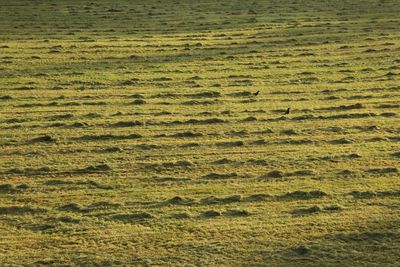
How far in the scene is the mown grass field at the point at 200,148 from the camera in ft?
23.6

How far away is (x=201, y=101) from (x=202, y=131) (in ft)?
5.44

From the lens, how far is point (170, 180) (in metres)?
8.80

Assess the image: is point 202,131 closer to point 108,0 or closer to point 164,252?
point 164,252

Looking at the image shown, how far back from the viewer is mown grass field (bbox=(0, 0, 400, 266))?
721 cm

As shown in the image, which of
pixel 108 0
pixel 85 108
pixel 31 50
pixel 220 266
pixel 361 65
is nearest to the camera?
pixel 220 266

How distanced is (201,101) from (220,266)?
5.79 meters

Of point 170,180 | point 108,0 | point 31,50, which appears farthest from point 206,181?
point 108,0

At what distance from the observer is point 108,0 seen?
988 inches

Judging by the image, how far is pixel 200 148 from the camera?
392 inches

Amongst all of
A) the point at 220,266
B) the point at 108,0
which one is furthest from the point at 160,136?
the point at 108,0

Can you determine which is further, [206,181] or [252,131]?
[252,131]

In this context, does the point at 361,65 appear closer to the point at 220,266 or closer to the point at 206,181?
the point at 206,181

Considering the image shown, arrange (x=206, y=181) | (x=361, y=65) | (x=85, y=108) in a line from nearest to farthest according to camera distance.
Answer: (x=206, y=181) < (x=85, y=108) < (x=361, y=65)

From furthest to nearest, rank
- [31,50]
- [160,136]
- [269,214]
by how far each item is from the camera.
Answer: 1. [31,50]
2. [160,136]
3. [269,214]
